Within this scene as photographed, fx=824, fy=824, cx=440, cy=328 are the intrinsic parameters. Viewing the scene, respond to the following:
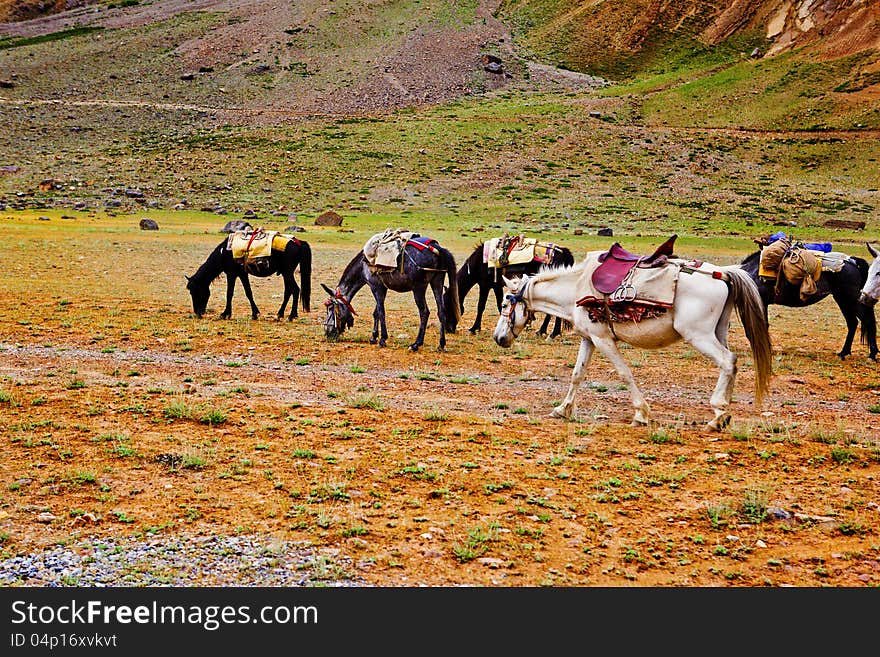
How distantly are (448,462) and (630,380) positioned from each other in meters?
2.97

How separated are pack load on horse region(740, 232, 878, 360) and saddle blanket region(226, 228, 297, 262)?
400 inches

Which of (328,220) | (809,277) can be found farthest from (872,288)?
(328,220)

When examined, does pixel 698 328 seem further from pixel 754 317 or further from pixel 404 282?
pixel 404 282

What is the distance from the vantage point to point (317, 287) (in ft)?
85.8

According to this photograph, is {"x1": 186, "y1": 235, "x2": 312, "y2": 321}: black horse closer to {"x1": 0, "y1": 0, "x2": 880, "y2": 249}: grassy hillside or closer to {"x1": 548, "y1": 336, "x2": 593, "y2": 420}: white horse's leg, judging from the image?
{"x1": 548, "y1": 336, "x2": 593, "y2": 420}: white horse's leg

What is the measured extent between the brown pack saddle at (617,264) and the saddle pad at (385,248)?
6.00 meters

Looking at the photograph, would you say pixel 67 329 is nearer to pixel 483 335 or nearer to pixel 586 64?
pixel 483 335

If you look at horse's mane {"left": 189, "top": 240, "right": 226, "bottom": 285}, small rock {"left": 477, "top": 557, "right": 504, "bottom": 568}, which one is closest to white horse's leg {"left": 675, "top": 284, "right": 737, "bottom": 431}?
small rock {"left": 477, "top": 557, "right": 504, "bottom": 568}

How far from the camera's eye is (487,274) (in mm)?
18422

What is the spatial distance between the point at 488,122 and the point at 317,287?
54.5 meters

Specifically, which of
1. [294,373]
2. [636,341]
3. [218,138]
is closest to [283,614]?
[636,341]

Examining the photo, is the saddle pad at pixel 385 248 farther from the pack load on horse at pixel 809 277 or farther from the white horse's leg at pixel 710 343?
the white horse's leg at pixel 710 343

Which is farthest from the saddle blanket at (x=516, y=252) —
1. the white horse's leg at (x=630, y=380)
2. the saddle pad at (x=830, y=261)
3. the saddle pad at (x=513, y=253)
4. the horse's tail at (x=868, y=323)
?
the white horse's leg at (x=630, y=380)

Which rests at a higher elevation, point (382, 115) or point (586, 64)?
point (586, 64)
